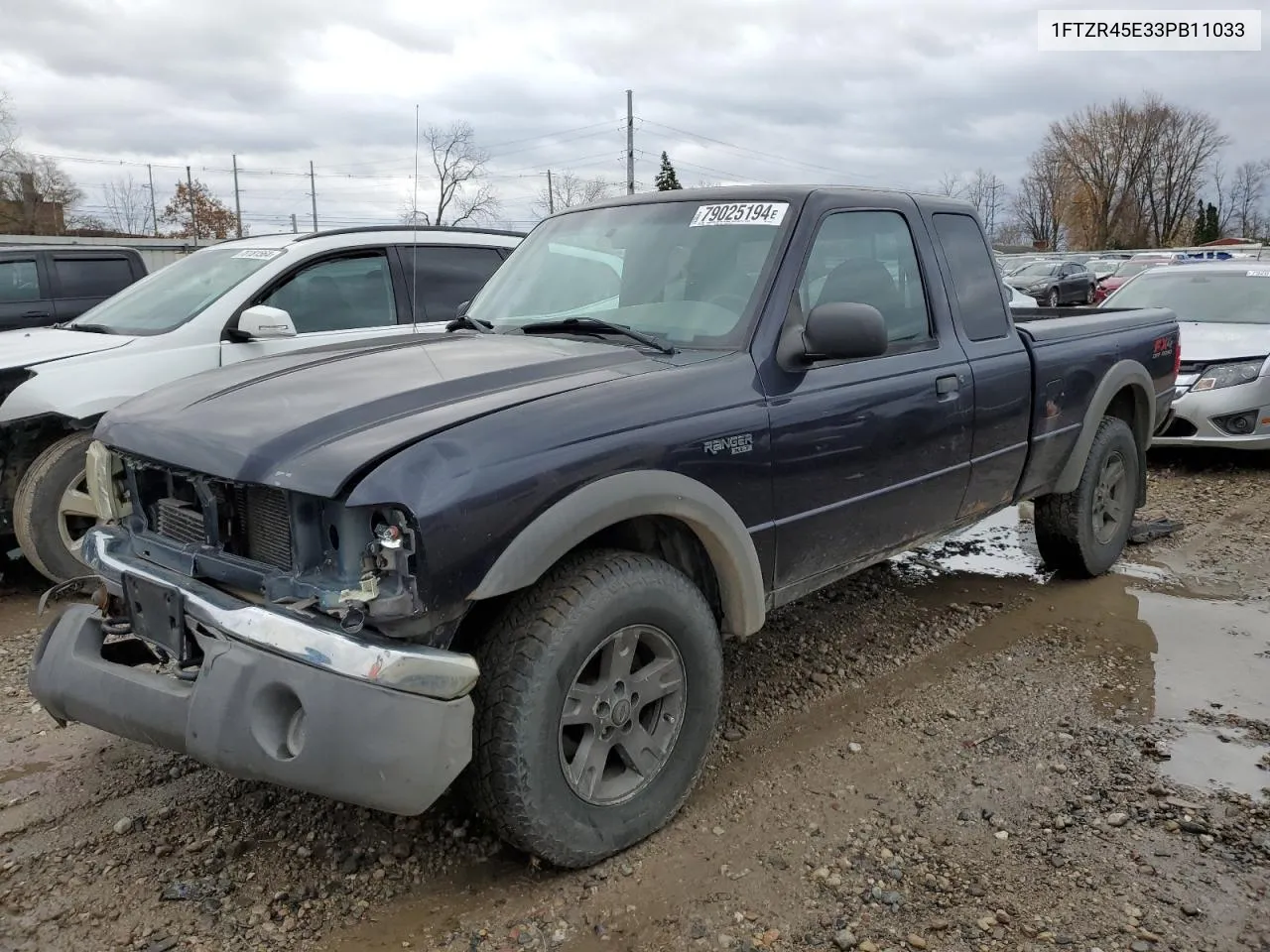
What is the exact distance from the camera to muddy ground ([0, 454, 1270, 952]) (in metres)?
2.49

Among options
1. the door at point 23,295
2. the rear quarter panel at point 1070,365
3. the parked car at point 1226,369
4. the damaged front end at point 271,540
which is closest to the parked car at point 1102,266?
the parked car at point 1226,369

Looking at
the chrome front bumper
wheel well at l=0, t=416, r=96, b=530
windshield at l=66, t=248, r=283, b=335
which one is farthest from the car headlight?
wheel well at l=0, t=416, r=96, b=530

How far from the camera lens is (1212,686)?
13.1 ft

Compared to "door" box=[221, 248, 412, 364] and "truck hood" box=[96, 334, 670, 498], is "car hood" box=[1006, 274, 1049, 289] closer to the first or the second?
"door" box=[221, 248, 412, 364]

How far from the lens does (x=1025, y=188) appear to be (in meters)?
85.4

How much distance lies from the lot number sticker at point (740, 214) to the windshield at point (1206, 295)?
6.21 m

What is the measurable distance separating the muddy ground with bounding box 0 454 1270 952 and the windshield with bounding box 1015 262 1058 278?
91.4ft

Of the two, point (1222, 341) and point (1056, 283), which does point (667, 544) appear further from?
point (1056, 283)

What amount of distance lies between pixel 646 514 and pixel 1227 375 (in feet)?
22.6

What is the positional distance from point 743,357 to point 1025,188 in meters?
92.6

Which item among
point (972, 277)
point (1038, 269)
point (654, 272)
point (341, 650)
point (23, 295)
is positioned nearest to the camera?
point (341, 650)

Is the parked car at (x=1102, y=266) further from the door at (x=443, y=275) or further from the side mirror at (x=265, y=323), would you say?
the side mirror at (x=265, y=323)

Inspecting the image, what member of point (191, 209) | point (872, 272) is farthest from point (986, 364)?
point (191, 209)

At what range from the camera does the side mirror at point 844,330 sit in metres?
3.06
